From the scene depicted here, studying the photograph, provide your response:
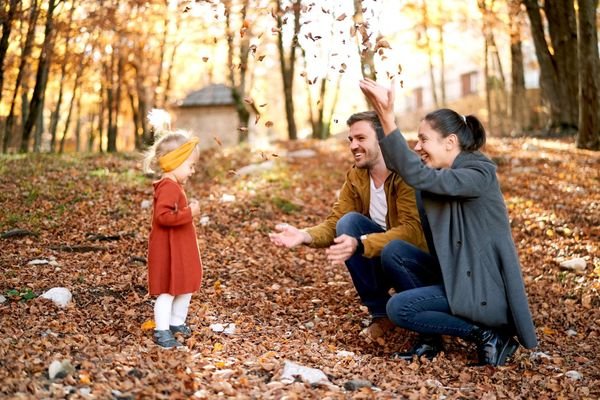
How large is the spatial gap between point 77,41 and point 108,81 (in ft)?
7.51

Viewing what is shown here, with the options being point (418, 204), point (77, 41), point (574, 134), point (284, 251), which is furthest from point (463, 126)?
point (77, 41)

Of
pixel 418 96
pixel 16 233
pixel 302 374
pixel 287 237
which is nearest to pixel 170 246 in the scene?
pixel 287 237

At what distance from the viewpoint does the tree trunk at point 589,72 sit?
9500 mm

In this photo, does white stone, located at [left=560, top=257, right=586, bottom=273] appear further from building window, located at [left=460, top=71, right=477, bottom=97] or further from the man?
building window, located at [left=460, top=71, right=477, bottom=97]

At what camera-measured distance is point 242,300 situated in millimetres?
5094

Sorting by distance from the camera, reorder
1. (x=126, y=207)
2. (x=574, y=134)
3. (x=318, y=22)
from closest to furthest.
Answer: (x=318, y=22)
(x=126, y=207)
(x=574, y=134)

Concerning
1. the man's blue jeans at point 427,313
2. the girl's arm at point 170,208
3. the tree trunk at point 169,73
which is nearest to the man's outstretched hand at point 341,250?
the man's blue jeans at point 427,313

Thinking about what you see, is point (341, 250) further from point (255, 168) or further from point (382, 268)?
point (255, 168)

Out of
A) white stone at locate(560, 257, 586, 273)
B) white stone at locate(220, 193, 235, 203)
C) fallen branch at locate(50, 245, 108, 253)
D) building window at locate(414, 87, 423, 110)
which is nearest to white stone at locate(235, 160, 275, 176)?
white stone at locate(220, 193, 235, 203)

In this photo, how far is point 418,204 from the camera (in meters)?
4.01

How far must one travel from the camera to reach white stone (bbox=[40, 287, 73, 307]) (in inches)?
179

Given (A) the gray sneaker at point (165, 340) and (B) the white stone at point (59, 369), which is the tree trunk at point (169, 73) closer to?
(A) the gray sneaker at point (165, 340)

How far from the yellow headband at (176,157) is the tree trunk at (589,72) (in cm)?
780

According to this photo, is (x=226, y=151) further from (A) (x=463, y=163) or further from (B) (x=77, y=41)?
(A) (x=463, y=163)
